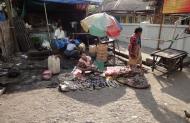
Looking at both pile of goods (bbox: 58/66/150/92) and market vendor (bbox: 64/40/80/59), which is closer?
pile of goods (bbox: 58/66/150/92)

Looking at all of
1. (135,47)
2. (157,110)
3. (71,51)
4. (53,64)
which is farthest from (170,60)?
(71,51)

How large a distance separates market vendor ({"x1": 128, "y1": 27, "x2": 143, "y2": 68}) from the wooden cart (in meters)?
0.75

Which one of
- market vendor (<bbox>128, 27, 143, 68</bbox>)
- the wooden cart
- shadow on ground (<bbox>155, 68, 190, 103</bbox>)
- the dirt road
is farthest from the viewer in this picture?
the wooden cart

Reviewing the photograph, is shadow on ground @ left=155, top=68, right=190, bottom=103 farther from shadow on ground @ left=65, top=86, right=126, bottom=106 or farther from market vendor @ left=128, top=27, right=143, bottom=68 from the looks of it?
shadow on ground @ left=65, top=86, right=126, bottom=106

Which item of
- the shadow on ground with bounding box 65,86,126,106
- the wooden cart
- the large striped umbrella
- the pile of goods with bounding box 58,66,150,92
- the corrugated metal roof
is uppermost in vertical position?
the corrugated metal roof

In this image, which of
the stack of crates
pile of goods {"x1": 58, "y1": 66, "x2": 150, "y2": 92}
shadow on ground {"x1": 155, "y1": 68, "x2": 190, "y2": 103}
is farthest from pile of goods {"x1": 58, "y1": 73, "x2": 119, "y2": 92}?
the stack of crates

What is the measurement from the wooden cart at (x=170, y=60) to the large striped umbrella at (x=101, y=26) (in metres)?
2.02

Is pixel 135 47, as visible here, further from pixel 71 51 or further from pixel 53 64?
pixel 71 51

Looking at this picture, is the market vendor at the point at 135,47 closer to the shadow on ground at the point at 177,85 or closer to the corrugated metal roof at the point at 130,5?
the shadow on ground at the point at 177,85

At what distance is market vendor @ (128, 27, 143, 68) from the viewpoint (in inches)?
344

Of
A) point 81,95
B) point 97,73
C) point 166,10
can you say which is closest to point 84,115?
point 81,95

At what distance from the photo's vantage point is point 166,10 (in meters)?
12.3

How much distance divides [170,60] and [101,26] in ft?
10.1

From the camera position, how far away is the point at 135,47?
29.0 feet
